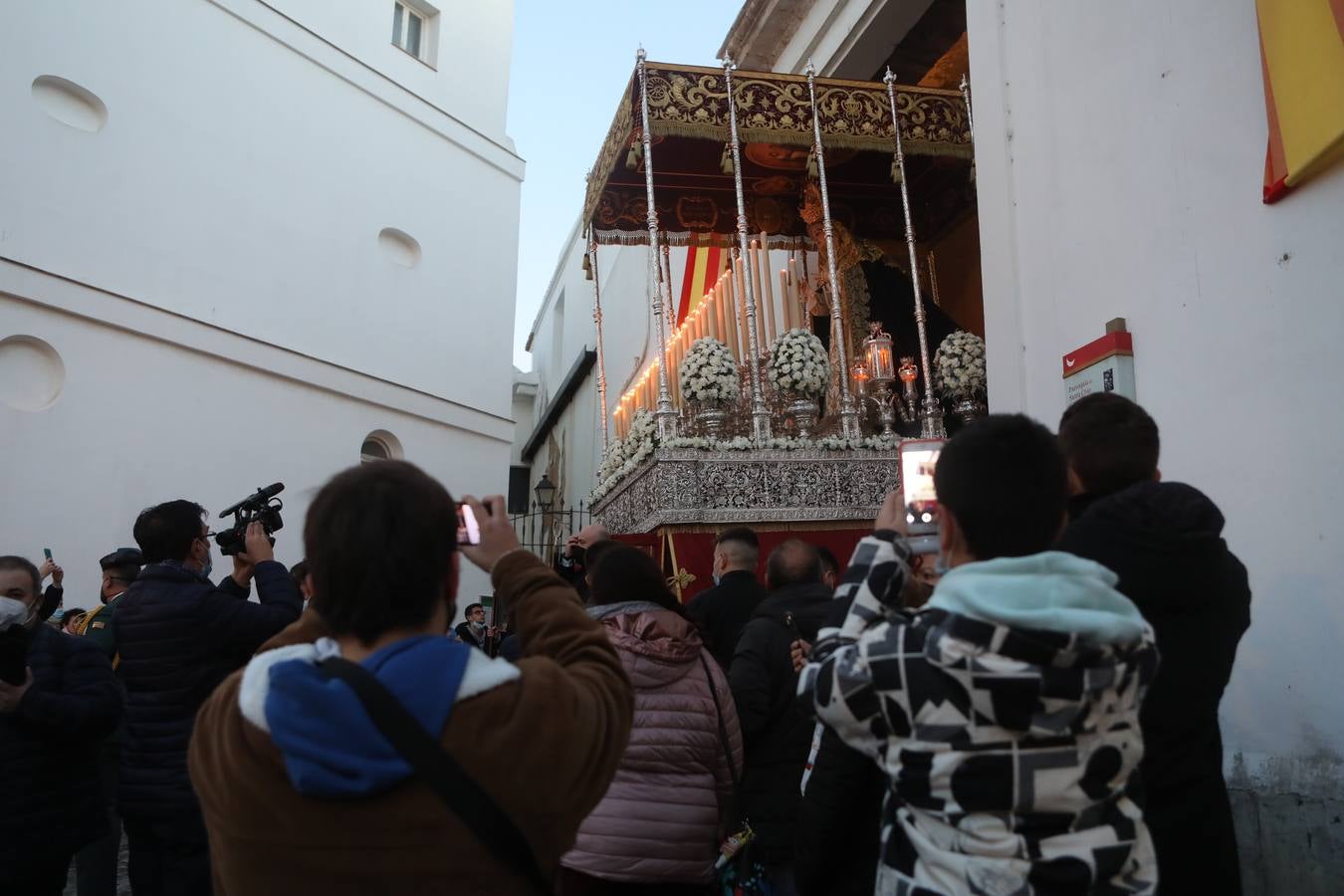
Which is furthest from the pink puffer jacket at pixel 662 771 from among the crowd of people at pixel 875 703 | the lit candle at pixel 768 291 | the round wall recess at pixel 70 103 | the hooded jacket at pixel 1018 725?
the round wall recess at pixel 70 103

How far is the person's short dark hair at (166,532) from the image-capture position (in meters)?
2.92

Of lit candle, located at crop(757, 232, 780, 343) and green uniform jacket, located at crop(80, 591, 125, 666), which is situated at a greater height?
lit candle, located at crop(757, 232, 780, 343)

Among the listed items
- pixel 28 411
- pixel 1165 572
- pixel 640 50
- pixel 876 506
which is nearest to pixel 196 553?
pixel 1165 572

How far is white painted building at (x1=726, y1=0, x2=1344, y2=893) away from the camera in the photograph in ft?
10.4

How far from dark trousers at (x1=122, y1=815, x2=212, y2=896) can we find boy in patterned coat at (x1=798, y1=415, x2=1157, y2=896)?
2127mm

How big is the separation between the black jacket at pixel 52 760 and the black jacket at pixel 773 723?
1.86 meters

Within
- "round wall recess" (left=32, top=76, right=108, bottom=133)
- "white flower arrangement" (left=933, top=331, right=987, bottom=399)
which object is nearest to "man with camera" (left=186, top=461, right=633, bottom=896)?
"white flower arrangement" (left=933, top=331, right=987, bottom=399)

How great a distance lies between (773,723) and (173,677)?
1.76 metres

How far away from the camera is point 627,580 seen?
2.66 meters

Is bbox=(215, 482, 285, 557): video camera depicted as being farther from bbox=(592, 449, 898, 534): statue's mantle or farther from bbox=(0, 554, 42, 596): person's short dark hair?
bbox=(592, 449, 898, 534): statue's mantle

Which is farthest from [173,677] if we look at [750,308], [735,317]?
[735,317]

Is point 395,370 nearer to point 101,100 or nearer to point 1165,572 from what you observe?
point 101,100

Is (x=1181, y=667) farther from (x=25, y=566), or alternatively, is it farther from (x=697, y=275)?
(x=697, y=275)

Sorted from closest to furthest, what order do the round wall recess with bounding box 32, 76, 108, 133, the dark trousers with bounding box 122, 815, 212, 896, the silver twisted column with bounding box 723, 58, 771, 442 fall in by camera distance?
the dark trousers with bounding box 122, 815, 212, 896 < the silver twisted column with bounding box 723, 58, 771, 442 < the round wall recess with bounding box 32, 76, 108, 133
